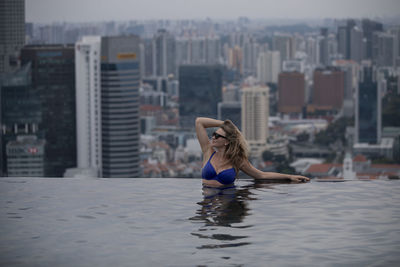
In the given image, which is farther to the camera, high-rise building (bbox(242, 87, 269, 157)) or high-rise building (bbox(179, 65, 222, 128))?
high-rise building (bbox(179, 65, 222, 128))

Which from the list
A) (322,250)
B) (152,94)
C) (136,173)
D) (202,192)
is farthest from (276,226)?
(152,94)

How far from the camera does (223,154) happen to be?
14.1 feet

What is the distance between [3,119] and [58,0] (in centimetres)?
1936

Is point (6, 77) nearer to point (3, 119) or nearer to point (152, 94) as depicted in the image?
point (3, 119)

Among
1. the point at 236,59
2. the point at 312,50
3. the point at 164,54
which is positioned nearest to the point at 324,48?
the point at 312,50

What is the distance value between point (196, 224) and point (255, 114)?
6597cm

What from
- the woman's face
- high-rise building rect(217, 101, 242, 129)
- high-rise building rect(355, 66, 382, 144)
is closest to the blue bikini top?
the woman's face

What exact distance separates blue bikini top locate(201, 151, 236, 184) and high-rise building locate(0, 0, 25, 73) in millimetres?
59821

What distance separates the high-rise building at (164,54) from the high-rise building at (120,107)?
47.1 ft

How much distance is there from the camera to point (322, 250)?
9.93 ft

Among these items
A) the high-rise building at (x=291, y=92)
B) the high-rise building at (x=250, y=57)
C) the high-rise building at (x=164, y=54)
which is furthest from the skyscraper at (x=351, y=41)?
the high-rise building at (x=164, y=54)

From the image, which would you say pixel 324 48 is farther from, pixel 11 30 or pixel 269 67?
pixel 11 30

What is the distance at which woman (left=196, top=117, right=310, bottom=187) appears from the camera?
13.9 feet

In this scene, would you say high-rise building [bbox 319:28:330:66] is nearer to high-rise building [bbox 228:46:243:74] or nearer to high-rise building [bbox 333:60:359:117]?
high-rise building [bbox 333:60:359:117]
